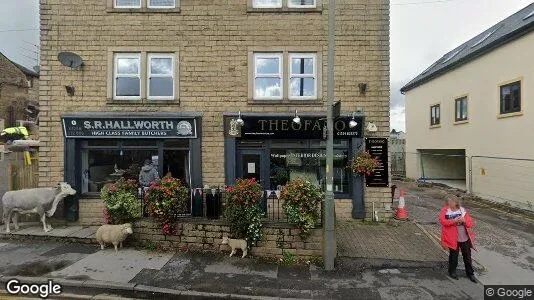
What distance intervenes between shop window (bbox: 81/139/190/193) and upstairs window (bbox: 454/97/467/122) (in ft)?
50.4

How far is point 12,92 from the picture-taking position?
2573cm

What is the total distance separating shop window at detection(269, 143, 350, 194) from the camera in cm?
1049

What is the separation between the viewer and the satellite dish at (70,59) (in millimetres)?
9984

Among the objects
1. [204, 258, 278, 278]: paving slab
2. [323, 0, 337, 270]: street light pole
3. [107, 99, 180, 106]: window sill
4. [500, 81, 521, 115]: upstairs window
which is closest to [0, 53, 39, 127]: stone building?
[107, 99, 180, 106]: window sill

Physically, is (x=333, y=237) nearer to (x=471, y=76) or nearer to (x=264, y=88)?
(x=264, y=88)

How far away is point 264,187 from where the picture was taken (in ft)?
34.4

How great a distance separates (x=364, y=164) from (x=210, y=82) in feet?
16.8

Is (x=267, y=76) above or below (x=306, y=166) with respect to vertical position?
above

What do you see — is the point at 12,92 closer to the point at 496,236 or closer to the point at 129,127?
the point at 129,127

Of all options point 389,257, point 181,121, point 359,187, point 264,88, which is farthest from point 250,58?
point 389,257

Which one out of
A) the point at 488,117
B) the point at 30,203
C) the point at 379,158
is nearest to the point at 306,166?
the point at 379,158

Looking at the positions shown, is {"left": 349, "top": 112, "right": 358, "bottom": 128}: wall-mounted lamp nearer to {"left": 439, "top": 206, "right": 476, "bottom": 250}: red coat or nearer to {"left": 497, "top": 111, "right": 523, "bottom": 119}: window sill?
{"left": 439, "top": 206, "right": 476, "bottom": 250}: red coat

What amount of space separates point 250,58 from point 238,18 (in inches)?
48.9

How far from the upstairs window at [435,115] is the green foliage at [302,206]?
56.5 feet
